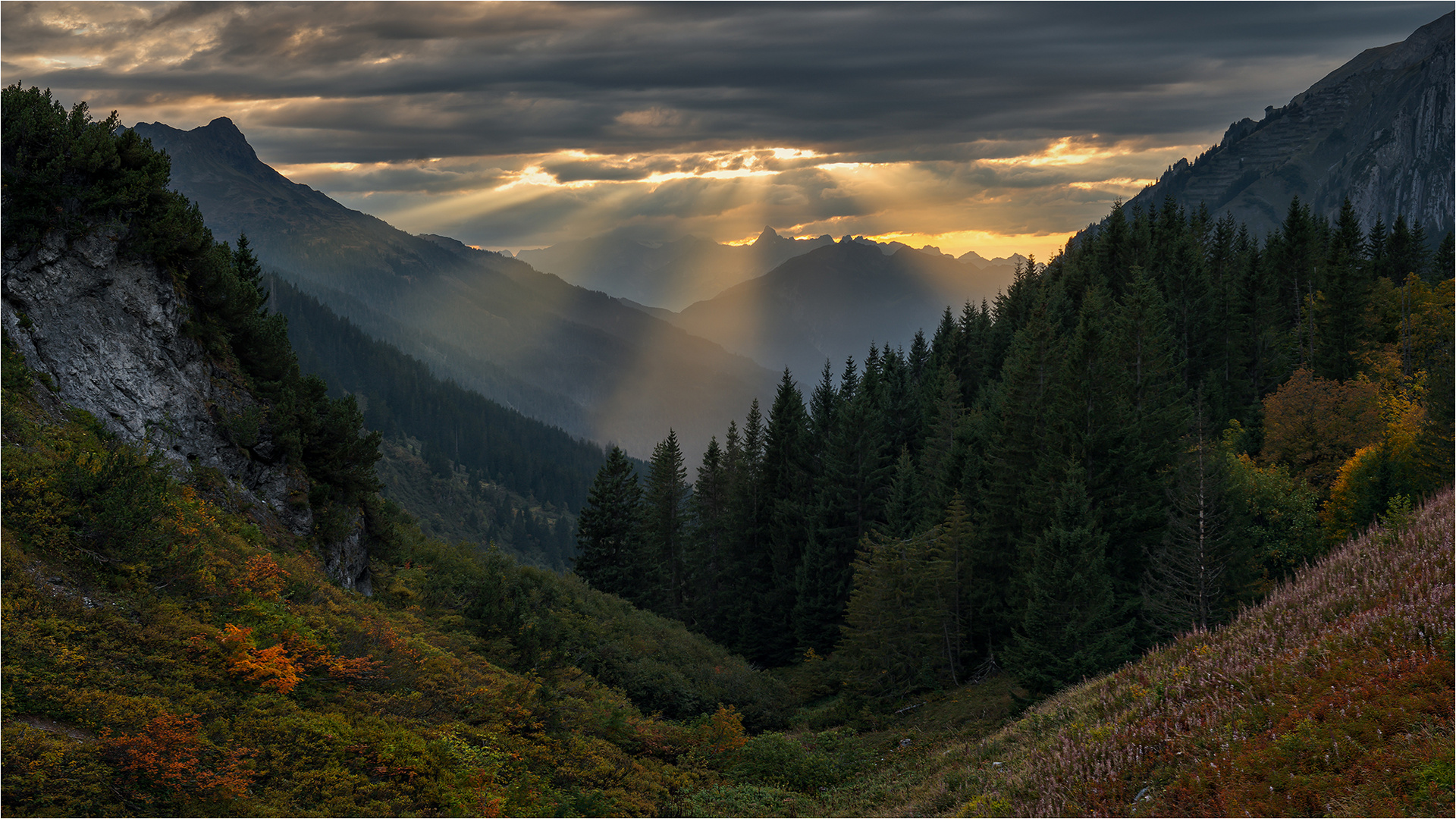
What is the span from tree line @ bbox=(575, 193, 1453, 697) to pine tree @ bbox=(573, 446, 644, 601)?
18 centimetres

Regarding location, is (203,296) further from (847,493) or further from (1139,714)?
(847,493)

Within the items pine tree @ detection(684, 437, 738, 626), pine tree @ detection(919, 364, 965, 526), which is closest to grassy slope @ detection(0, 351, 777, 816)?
pine tree @ detection(919, 364, 965, 526)

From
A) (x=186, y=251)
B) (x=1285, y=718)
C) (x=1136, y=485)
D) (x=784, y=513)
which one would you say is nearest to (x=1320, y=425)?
(x=1136, y=485)

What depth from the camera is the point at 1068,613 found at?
29.4m

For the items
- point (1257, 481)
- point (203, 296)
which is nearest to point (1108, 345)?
point (1257, 481)

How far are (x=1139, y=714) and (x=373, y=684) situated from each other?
14.1m

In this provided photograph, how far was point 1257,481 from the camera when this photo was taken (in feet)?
137

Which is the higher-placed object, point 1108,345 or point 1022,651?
point 1108,345

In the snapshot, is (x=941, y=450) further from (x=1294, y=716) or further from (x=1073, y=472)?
(x=1294, y=716)

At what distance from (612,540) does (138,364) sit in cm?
4257

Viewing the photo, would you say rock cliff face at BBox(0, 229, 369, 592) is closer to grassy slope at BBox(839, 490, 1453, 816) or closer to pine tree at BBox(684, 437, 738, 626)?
grassy slope at BBox(839, 490, 1453, 816)

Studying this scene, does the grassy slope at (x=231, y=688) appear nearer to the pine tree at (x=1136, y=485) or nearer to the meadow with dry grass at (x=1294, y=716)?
the meadow with dry grass at (x=1294, y=716)

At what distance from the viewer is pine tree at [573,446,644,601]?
59312 millimetres

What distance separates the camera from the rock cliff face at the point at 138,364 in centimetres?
1786
